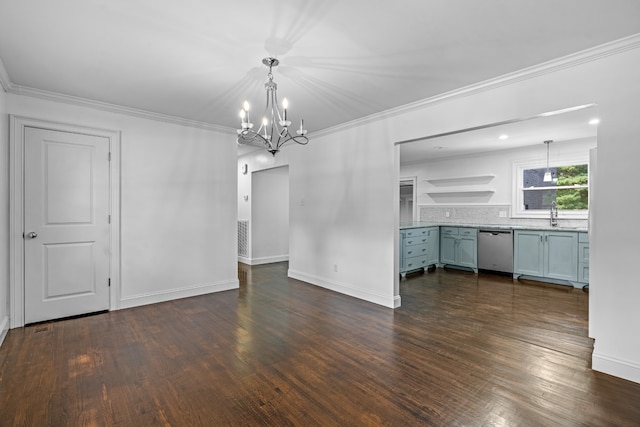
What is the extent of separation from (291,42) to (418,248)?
4.69 metres

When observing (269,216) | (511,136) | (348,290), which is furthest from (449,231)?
(269,216)

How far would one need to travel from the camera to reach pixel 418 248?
6105mm

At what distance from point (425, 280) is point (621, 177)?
11.6ft

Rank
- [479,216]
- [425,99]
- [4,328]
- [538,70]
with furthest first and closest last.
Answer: [479,216] → [425,99] → [4,328] → [538,70]

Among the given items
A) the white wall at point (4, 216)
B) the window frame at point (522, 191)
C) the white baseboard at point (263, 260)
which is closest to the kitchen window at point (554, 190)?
the window frame at point (522, 191)

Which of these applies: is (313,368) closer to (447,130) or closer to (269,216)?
(447,130)

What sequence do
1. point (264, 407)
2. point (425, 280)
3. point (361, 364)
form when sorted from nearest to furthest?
point (264, 407) < point (361, 364) < point (425, 280)

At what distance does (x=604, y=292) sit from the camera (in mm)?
2488

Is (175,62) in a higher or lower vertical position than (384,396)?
higher

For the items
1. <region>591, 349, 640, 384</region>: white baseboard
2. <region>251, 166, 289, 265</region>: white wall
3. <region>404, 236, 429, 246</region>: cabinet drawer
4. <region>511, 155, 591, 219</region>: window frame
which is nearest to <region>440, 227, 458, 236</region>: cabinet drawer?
<region>404, 236, 429, 246</region>: cabinet drawer

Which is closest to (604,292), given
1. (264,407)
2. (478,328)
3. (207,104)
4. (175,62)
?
(478,328)

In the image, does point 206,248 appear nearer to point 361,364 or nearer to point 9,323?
point 9,323

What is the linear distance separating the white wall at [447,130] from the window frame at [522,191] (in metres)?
3.62

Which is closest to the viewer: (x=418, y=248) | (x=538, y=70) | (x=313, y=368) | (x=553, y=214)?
(x=313, y=368)
